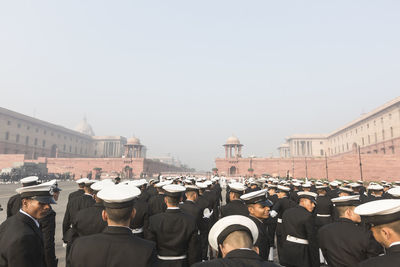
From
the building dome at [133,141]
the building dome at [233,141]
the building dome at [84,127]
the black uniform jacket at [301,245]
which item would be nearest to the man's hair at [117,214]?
the black uniform jacket at [301,245]

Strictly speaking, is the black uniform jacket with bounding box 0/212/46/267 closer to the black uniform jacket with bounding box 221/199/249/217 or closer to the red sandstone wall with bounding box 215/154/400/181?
the black uniform jacket with bounding box 221/199/249/217

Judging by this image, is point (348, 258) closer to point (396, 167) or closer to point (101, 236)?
point (101, 236)

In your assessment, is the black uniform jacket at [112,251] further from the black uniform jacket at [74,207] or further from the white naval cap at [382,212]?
the black uniform jacket at [74,207]

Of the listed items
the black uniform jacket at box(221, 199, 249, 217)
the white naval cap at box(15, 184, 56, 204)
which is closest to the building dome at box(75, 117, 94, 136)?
the black uniform jacket at box(221, 199, 249, 217)

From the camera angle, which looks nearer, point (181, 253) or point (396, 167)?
point (181, 253)

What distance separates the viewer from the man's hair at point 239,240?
1.69 meters

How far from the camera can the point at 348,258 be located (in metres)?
3.32

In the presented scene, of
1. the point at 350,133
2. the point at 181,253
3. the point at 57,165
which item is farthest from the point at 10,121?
the point at 350,133

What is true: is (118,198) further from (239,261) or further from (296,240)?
(296,240)

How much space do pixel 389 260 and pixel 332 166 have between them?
4912 centimetres

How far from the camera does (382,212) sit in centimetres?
207

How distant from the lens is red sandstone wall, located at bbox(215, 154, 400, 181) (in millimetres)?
38906

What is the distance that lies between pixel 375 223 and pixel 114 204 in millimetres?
2172

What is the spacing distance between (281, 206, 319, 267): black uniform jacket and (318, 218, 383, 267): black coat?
2.86 ft
